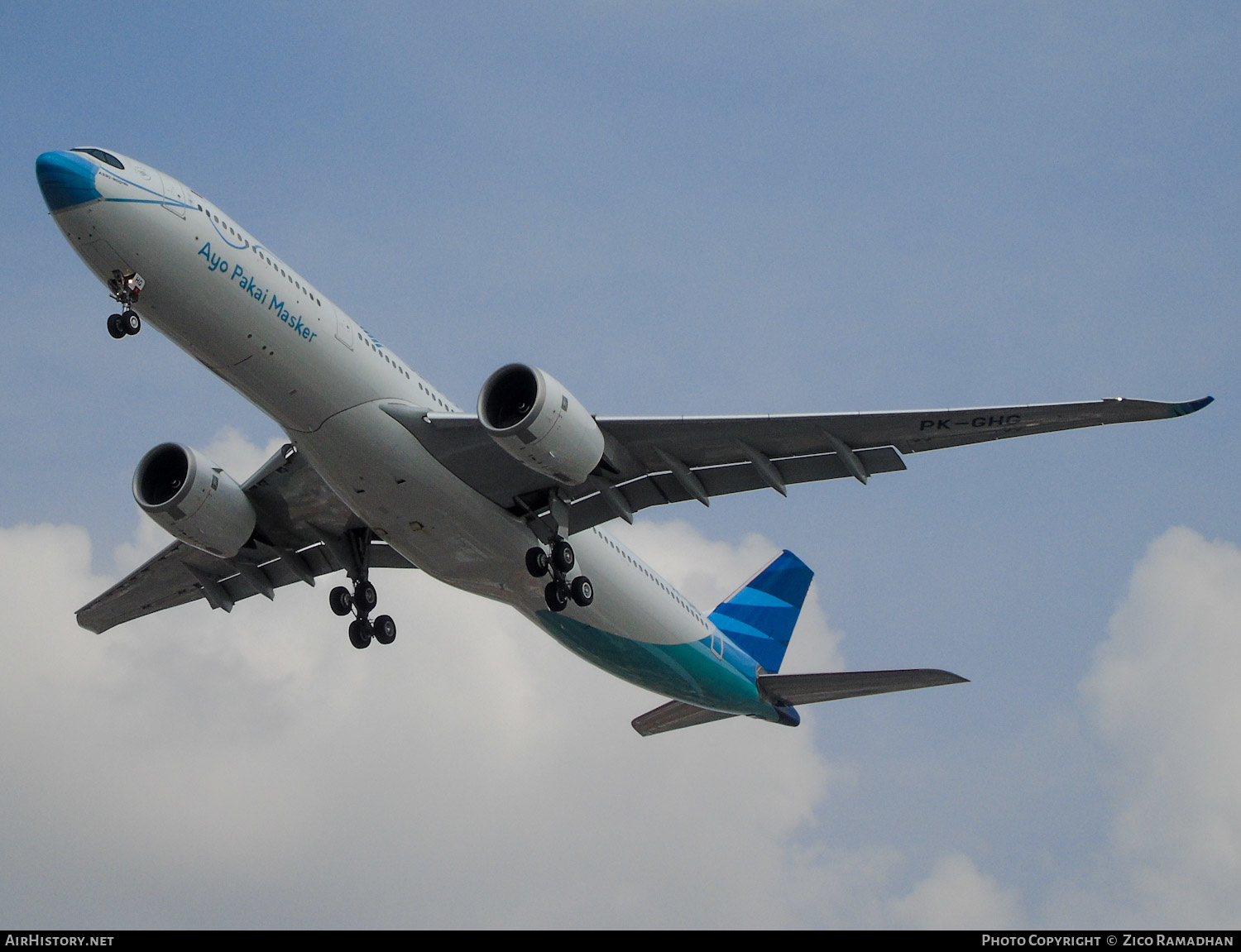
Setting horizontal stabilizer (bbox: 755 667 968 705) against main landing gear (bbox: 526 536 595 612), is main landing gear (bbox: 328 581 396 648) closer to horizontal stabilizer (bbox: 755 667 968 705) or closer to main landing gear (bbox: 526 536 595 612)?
main landing gear (bbox: 526 536 595 612)

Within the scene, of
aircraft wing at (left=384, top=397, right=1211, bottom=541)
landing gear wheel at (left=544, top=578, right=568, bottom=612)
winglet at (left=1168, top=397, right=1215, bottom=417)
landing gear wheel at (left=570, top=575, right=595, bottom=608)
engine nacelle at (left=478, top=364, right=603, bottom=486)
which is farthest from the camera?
landing gear wheel at (left=570, top=575, right=595, bottom=608)

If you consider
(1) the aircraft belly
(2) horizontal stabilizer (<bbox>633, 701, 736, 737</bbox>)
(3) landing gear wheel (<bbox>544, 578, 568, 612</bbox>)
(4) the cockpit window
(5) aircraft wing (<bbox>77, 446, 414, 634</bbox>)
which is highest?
(4) the cockpit window

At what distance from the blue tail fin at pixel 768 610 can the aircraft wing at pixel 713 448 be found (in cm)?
660

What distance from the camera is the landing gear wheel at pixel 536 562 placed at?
73.8ft

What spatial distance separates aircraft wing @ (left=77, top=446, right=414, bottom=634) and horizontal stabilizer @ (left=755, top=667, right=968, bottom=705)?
779 centimetres

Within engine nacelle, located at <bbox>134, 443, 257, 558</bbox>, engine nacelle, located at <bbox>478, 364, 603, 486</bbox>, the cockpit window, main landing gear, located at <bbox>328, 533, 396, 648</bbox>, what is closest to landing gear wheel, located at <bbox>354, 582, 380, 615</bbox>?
main landing gear, located at <bbox>328, 533, 396, 648</bbox>

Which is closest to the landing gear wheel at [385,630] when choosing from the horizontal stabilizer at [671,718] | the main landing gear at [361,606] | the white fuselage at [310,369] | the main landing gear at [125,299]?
the main landing gear at [361,606]

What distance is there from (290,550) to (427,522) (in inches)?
225

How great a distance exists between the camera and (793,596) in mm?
32219

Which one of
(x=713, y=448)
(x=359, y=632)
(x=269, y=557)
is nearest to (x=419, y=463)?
(x=713, y=448)

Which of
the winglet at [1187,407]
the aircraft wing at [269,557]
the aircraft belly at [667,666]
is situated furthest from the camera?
the aircraft belly at [667,666]

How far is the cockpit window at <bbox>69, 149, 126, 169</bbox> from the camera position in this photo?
718 inches

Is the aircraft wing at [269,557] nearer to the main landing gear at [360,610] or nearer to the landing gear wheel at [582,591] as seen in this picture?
the main landing gear at [360,610]
